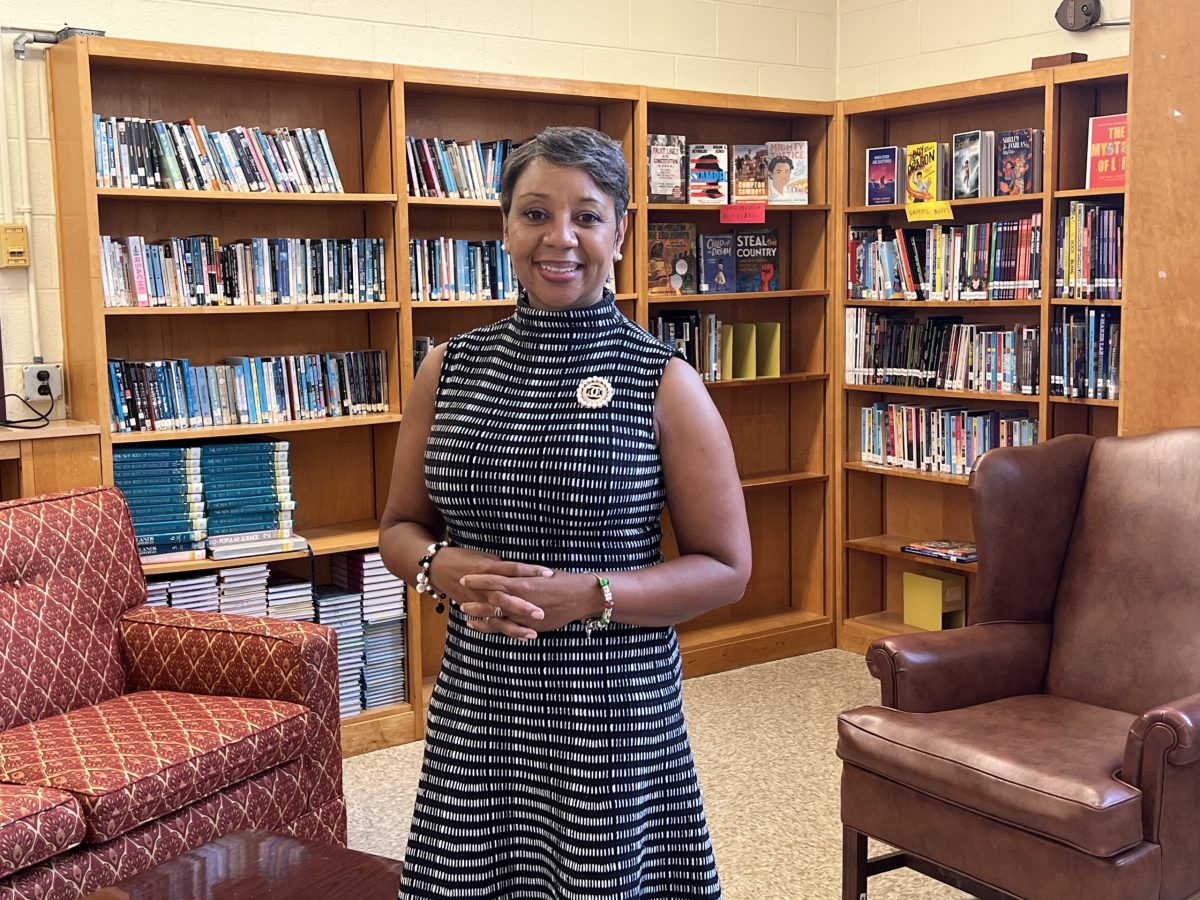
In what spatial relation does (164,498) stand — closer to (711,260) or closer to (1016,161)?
(711,260)

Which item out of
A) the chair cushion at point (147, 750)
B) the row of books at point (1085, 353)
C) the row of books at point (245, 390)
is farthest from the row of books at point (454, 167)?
the row of books at point (1085, 353)

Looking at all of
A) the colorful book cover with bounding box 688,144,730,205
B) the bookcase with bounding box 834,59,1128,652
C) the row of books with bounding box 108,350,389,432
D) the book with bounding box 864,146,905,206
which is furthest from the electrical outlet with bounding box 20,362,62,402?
the book with bounding box 864,146,905,206

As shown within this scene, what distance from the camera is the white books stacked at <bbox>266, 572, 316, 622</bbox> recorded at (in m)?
3.97

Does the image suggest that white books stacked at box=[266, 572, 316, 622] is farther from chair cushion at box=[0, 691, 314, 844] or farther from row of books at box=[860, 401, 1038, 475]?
row of books at box=[860, 401, 1038, 475]

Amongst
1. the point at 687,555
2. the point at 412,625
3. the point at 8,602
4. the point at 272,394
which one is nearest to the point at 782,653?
the point at 412,625

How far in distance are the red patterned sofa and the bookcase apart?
8.18ft

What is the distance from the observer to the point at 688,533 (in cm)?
169

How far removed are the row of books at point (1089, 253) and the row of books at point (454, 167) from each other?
1.83 meters

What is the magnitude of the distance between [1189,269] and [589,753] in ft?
7.06

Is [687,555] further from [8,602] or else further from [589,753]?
[8,602]

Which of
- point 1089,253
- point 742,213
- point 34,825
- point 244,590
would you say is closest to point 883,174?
point 742,213

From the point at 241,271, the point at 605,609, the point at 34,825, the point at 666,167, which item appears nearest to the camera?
the point at 605,609

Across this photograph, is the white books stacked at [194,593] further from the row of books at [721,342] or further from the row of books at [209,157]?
the row of books at [721,342]

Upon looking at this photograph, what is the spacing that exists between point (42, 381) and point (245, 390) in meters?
0.56
